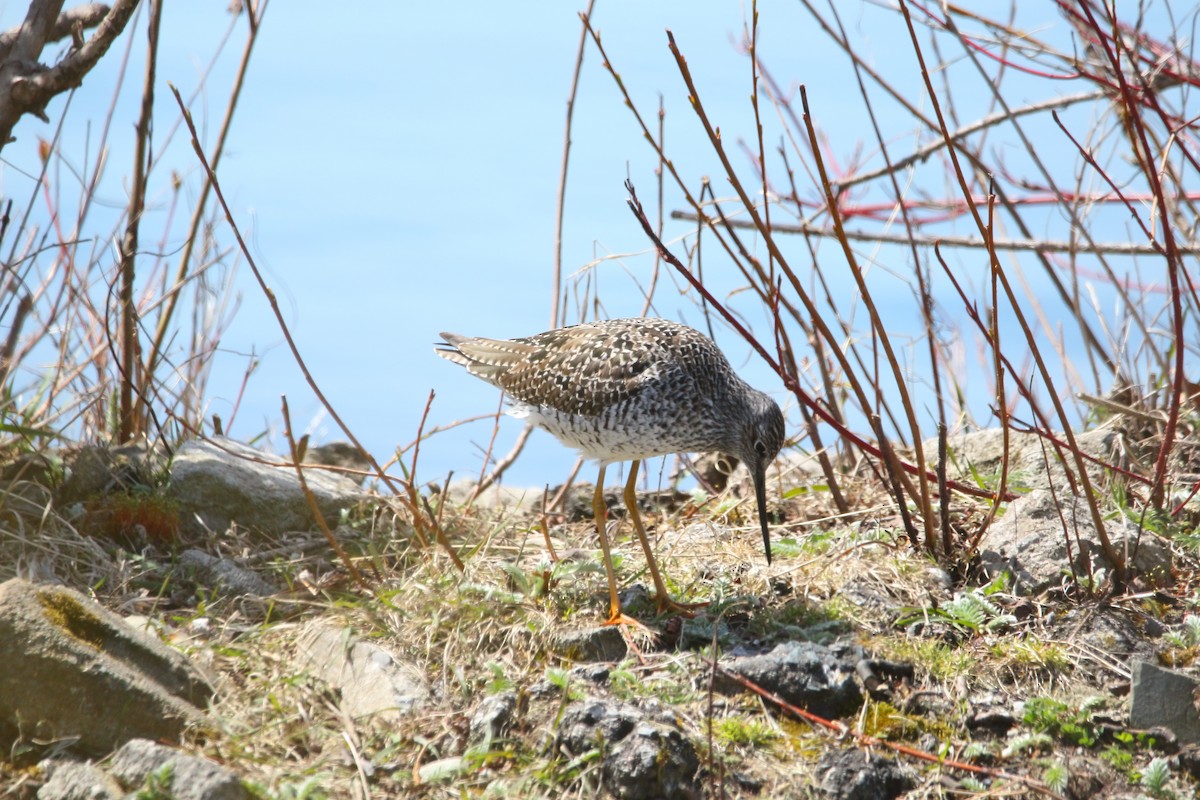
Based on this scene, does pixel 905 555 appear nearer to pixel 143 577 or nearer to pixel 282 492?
pixel 282 492

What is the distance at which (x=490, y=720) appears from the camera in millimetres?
3936

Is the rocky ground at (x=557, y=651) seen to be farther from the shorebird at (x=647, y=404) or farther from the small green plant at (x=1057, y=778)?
the shorebird at (x=647, y=404)

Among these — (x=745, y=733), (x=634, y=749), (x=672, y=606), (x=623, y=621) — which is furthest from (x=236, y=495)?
(x=745, y=733)

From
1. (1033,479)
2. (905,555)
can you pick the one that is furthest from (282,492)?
(1033,479)

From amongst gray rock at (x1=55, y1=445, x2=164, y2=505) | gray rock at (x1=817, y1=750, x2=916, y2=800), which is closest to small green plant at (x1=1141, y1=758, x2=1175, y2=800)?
gray rock at (x1=817, y1=750, x2=916, y2=800)

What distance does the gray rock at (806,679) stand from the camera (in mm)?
4180

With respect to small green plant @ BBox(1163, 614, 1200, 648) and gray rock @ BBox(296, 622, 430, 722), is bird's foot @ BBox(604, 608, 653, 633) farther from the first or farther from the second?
small green plant @ BBox(1163, 614, 1200, 648)

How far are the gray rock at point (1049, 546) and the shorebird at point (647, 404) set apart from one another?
1.07 meters

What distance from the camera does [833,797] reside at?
3734 millimetres

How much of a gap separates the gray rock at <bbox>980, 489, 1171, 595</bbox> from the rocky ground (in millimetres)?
14

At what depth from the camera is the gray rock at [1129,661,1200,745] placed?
413cm

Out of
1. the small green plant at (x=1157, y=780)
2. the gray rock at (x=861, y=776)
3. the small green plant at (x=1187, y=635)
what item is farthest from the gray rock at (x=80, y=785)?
the small green plant at (x=1187, y=635)

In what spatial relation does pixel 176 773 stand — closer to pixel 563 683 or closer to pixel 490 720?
pixel 490 720

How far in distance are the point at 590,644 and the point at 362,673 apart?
917 millimetres
